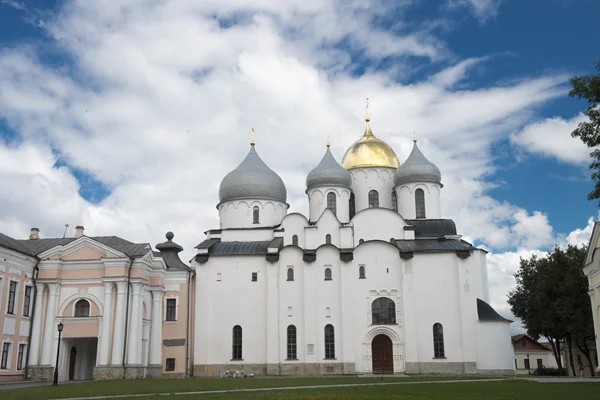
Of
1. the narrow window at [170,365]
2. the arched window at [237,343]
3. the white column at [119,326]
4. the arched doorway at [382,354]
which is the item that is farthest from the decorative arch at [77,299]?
the arched doorway at [382,354]

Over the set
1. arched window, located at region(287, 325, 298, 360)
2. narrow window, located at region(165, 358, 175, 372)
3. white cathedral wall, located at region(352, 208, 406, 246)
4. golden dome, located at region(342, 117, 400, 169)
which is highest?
golden dome, located at region(342, 117, 400, 169)

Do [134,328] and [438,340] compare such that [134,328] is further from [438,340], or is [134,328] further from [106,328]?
[438,340]

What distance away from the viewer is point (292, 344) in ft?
131

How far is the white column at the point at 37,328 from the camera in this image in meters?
34.3

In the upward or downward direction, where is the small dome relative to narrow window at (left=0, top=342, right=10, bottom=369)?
upward

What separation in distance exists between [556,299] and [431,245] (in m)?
8.64

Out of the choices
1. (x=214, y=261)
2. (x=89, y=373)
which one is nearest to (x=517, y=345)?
(x=214, y=261)

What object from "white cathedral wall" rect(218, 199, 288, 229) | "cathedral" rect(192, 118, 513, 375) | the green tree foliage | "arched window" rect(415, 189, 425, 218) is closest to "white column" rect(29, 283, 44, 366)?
"cathedral" rect(192, 118, 513, 375)

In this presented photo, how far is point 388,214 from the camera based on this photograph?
4241 cm

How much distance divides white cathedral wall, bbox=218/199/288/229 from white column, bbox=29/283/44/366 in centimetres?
1424

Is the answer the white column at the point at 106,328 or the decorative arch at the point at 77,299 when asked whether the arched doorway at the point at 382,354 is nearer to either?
the white column at the point at 106,328

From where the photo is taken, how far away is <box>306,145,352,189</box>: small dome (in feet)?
150

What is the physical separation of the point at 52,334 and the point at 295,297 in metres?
14.8

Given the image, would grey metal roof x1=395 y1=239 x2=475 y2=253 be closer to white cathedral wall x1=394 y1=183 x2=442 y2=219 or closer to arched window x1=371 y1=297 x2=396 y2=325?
arched window x1=371 y1=297 x2=396 y2=325
